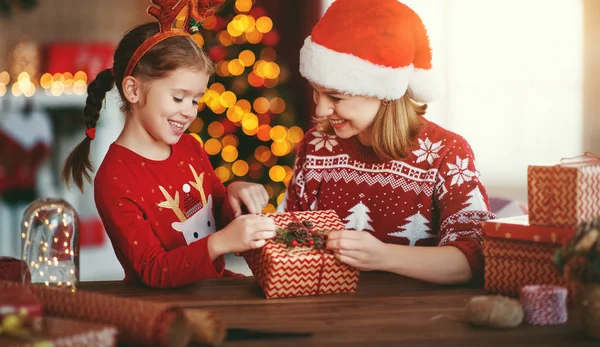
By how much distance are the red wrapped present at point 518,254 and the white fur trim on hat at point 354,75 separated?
0.45m

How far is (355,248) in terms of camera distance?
5.45ft

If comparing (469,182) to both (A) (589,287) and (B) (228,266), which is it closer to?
(A) (589,287)

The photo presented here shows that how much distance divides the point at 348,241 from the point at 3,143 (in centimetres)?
421

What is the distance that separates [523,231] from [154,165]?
0.95 meters

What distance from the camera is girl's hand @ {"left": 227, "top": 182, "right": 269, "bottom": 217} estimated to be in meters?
1.97

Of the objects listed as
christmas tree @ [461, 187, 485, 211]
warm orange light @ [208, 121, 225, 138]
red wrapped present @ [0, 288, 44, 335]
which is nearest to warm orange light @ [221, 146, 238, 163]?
warm orange light @ [208, 121, 225, 138]

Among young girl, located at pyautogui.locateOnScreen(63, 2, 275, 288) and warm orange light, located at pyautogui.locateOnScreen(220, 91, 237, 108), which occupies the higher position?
warm orange light, located at pyautogui.locateOnScreen(220, 91, 237, 108)

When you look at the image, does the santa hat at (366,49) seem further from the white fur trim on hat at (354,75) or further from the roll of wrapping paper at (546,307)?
A: the roll of wrapping paper at (546,307)

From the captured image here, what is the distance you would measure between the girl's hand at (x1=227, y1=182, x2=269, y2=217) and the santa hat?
324mm

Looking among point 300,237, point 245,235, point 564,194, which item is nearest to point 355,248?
point 300,237

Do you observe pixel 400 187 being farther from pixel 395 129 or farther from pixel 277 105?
pixel 277 105

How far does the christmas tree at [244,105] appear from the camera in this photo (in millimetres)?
4828

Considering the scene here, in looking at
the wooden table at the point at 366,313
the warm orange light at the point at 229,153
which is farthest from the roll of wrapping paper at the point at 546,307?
the warm orange light at the point at 229,153

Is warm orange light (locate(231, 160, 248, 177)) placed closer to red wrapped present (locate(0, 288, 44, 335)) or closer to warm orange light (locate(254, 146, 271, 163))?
warm orange light (locate(254, 146, 271, 163))
